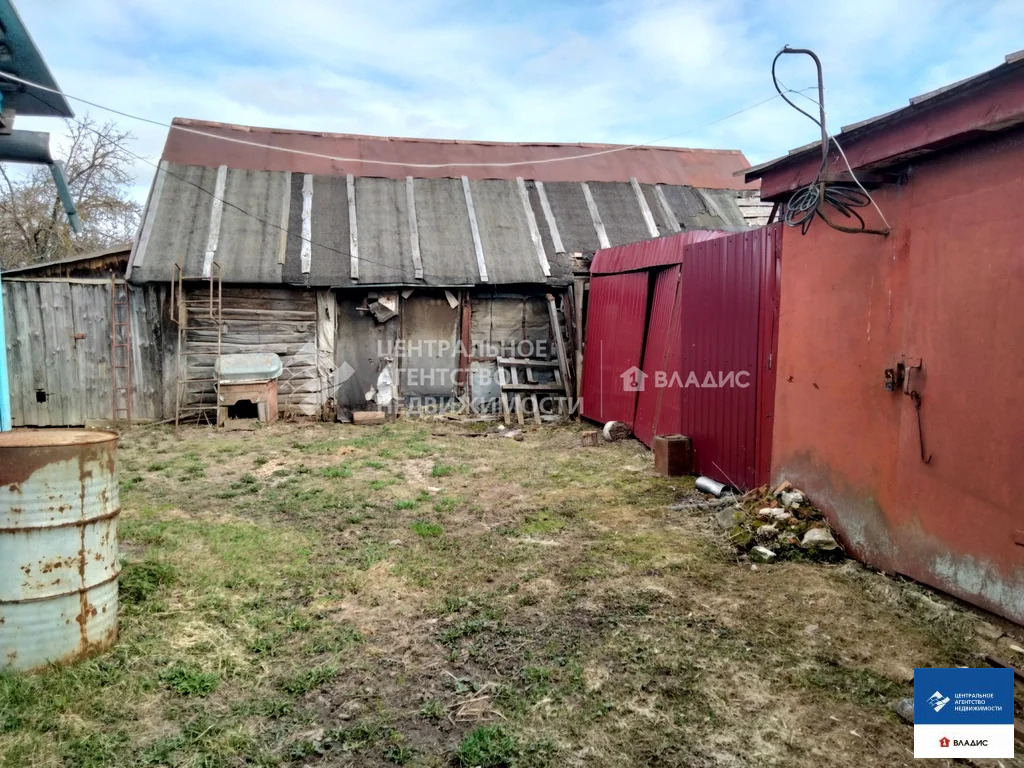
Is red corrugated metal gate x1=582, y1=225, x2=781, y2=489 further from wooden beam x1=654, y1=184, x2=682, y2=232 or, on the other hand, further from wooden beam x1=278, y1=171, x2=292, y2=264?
wooden beam x1=278, y1=171, x2=292, y2=264

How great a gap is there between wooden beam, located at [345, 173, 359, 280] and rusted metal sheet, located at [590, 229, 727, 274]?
4.45m

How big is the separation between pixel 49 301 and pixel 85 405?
1843mm

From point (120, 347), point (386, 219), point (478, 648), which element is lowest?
point (478, 648)

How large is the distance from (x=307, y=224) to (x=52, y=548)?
400 inches

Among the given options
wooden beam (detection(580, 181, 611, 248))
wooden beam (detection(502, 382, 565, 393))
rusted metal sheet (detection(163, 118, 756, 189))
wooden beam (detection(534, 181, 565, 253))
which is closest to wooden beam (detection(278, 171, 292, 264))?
rusted metal sheet (detection(163, 118, 756, 189))

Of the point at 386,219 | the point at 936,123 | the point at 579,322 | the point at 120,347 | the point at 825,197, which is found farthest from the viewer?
the point at 386,219

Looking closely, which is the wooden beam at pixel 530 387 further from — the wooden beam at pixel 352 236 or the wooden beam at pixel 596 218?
Answer: the wooden beam at pixel 352 236

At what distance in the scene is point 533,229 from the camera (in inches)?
517

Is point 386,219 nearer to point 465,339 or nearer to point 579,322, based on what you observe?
point 465,339

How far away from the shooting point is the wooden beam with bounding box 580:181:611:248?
13195 millimetres

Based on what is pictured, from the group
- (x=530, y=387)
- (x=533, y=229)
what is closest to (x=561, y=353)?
(x=530, y=387)

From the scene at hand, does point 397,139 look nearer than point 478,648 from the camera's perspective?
No

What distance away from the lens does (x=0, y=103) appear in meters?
5.25

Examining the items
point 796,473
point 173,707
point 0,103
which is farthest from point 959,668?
point 0,103
